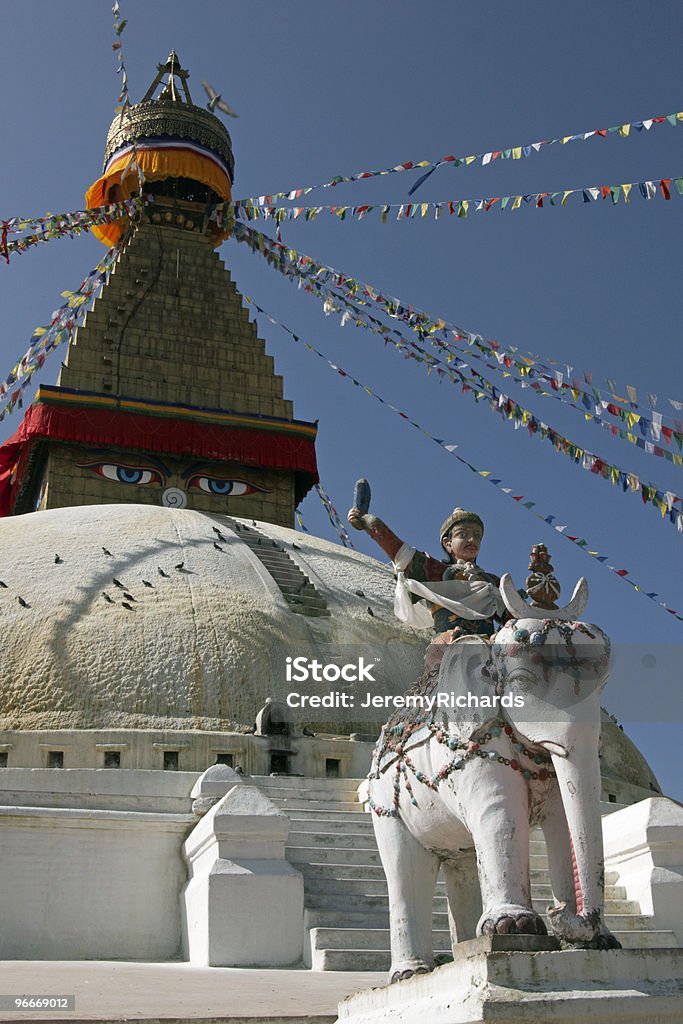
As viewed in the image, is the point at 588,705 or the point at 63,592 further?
the point at 63,592

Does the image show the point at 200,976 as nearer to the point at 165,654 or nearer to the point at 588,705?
the point at 588,705

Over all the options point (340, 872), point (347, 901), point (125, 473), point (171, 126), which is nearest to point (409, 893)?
point (347, 901)

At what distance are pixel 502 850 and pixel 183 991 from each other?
7.80 ft

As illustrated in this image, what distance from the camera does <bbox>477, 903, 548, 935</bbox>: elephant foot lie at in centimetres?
323

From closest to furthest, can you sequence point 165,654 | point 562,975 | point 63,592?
point 562,975 < point 165,654 < point 63,592

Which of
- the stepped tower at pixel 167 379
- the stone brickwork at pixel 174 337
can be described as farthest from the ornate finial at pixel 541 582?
the stone brickwork at pixel 174 337

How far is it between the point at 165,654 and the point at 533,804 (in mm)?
7377

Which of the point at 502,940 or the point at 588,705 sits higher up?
the point at 588,705

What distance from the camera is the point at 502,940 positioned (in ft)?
10.2

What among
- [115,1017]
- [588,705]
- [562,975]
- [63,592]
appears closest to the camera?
[562,975]

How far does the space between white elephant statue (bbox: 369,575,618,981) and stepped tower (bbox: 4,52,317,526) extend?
14091mm

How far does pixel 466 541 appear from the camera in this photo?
176 inches

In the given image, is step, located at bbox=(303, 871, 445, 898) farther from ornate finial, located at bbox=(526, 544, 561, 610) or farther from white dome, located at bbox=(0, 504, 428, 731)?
ornate finial, located at bbox=(526, 544, 561, 610)

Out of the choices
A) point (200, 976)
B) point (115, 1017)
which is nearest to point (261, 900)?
point (200, 976)
